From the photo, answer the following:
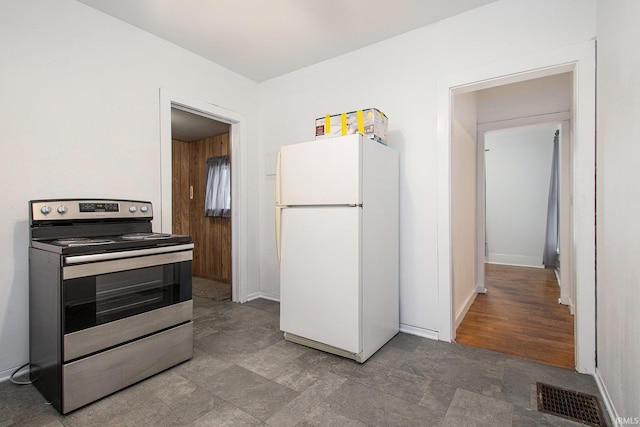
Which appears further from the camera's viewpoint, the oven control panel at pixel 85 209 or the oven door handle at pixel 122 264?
the oven control panel at pixel 85 209

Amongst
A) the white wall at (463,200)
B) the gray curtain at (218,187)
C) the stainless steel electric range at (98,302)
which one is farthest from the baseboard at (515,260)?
the stainless steel electric range at (98,302)

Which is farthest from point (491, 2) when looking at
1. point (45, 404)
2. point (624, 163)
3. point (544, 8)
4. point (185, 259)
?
point (45, 404)

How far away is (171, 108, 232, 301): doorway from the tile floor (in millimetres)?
2205

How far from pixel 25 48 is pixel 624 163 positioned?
3560 mm

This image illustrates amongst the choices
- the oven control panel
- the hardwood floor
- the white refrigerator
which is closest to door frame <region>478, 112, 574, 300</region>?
the hardwood floor

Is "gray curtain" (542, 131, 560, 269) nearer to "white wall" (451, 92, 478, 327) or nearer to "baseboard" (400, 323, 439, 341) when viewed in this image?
"white wall" (451, 92, 478, 327)

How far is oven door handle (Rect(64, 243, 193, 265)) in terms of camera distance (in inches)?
64.4

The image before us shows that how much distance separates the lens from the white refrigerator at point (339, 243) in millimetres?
2180

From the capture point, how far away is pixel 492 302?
147 inches

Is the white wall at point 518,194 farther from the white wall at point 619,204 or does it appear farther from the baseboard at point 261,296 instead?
the baseboard at point 261,296

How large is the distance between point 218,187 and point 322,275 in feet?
10.2

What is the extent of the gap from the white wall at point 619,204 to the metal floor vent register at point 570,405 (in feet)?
0.36

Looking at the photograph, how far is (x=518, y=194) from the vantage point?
626cm

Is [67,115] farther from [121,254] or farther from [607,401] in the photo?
[607,401]
